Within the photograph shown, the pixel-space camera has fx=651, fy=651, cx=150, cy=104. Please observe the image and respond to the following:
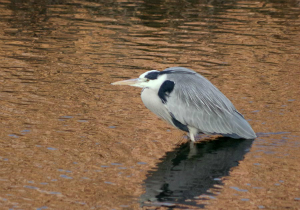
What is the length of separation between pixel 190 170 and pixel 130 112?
7.85 ft

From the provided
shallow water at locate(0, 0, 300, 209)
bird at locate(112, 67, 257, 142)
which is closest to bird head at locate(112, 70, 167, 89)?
bird at locate(112, 67, 257, 142)

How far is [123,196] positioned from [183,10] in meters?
13.0

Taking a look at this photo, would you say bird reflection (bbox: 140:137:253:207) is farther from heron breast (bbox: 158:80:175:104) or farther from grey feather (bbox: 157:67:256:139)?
heron breast (bbox: 158:80:175:104)

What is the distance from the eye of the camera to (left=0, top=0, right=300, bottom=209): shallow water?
703 centimetres

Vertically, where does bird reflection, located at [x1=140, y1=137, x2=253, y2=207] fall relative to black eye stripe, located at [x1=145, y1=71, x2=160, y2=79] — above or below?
below

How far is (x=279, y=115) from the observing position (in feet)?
32.1

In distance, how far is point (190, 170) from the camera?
7.78 m

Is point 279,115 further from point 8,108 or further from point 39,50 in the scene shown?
point 39,50

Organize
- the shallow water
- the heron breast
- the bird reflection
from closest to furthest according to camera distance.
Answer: the bird reflection
the shallow water
the heron breast

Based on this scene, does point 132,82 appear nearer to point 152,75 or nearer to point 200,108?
point 152,75

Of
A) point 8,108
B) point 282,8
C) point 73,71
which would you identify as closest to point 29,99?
point 8,108

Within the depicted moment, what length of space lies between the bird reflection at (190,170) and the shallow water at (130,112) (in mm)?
23

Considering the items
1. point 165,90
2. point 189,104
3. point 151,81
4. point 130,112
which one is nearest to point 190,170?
point 189,104

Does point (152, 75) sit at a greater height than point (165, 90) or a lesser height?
greater
